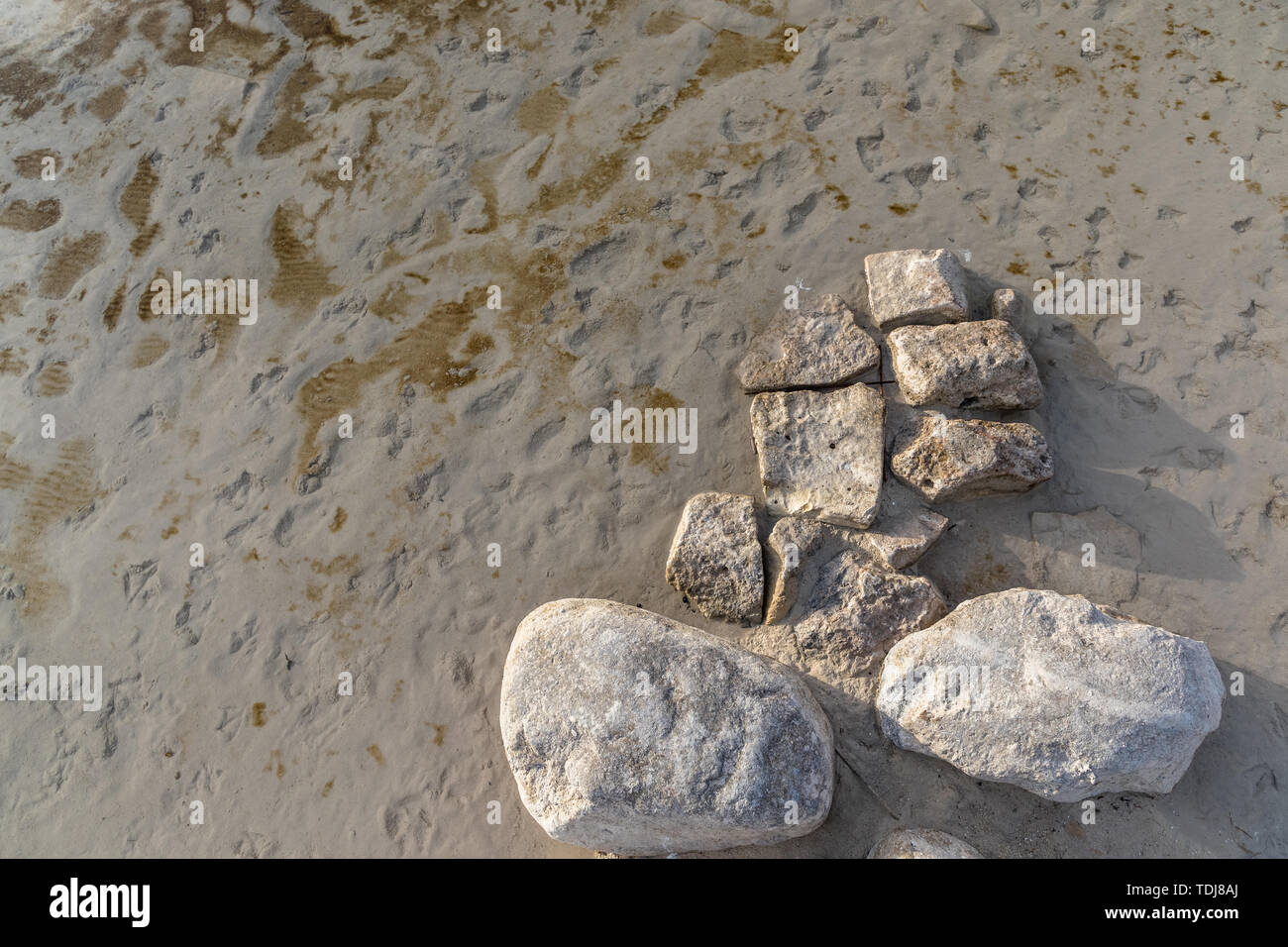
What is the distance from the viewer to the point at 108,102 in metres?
5.59

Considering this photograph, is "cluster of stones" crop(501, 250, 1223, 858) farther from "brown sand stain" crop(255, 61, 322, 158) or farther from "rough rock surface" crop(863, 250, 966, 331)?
"brown sand stain" crop(255, 61, 322, 158)

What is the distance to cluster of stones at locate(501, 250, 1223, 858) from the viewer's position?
3271mm

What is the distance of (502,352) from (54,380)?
2575 millimetres

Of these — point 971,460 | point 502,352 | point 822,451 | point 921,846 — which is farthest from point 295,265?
point 921,846

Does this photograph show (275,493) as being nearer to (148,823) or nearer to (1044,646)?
(148,823)

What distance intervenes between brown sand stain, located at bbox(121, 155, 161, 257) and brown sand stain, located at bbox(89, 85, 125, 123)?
48cm

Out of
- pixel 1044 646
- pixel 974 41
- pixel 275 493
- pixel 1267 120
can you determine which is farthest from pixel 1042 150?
pixel 275 493

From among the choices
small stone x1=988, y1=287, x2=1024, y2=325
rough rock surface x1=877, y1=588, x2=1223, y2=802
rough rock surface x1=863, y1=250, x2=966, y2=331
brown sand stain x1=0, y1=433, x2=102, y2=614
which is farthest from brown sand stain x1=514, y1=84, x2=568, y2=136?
rough rock surface x1=877, y1=588, x2=1223, y2=802

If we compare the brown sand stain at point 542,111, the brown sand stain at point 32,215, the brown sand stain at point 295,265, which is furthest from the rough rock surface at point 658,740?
the brown sand stain at point 32,215

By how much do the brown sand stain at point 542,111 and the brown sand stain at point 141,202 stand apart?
227 cm

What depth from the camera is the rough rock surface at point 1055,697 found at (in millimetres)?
3240

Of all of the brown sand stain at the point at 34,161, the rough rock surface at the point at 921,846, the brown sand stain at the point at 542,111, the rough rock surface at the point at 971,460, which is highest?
the brown sand stain at the point at 542,111

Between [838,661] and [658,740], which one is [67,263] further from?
[838,661]

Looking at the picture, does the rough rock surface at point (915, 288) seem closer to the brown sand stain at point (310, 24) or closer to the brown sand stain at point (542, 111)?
the brown sand stain at point (542, 111)
